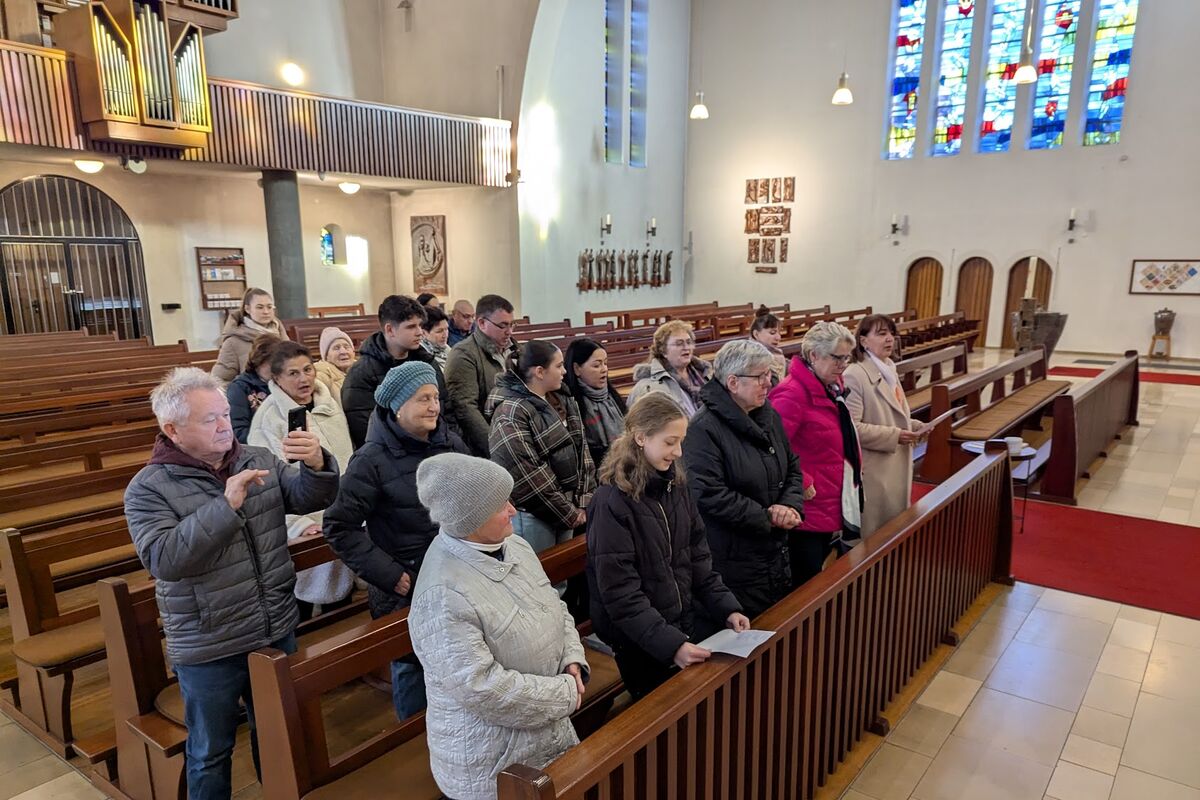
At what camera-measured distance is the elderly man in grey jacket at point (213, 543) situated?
1881mm

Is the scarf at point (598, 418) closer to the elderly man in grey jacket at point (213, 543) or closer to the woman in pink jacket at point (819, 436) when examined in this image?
the woman in pink jacket at point (819, 436)

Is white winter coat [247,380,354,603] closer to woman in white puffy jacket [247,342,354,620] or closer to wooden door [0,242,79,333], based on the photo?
woman in white puffy jacket [247,342,354,620]

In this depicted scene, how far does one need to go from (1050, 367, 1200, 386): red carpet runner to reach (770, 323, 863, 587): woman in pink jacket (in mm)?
9921

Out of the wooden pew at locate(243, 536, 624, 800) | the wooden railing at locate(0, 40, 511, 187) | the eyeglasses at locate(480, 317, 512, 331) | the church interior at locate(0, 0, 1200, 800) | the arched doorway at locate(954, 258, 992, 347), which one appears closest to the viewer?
the wooden pew at locate(243, 536, 624, 800)

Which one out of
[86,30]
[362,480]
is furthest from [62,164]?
[362,480]

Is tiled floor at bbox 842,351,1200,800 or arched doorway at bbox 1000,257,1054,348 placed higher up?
arched doorway at bbox 1000,257,1054,348

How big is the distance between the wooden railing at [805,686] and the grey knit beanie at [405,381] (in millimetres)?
1134

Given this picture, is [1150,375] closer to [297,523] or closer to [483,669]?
[297,523]

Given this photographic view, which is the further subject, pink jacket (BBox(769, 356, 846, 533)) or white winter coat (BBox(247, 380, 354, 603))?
pink jacket (BBox(769, 356, 846, 533))

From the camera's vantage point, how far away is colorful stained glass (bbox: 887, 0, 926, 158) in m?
15.2

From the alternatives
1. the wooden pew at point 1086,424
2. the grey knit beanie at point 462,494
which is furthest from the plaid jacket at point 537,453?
the wooden pew at point 1086,424

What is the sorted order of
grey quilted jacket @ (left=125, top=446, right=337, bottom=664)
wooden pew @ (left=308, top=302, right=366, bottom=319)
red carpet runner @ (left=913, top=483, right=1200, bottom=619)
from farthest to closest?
wooden pew @ (left=308, top=302, right=366, bottom=319) → red carpet runner @ (left=913, top=483, right=1200, bottom=619) → grey quilted jacket @ (left=125, top=446, right=337, bottom=664)

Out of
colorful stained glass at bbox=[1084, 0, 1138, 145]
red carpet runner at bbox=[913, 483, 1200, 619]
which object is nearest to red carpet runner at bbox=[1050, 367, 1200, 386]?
colorful stained glass at bbox=[1084, 0, 1138, 145]

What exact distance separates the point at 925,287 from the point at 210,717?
16.2 metres
